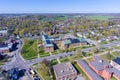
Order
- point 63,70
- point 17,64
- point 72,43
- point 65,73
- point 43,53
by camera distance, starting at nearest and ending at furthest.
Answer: point 65,73 < point 63,70 < point 17,64 < point 43,53 < point 72,43

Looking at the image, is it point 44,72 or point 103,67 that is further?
point 103,67

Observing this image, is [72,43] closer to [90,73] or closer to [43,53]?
[43,53]

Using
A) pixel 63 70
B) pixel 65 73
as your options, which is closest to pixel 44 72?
pixel 63 70

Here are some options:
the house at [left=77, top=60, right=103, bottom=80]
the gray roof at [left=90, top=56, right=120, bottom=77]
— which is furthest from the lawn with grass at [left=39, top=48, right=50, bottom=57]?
the gray roof at [left=90, top=56, right=120, bottom=77]

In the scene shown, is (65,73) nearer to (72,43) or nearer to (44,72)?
(44,72)

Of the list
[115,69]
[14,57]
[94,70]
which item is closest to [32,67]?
[14,57]

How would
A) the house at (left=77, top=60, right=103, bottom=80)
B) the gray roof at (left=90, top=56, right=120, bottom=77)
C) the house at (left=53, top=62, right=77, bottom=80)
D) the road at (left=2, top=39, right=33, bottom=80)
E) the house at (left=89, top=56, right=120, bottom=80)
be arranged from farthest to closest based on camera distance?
the road at (left=2, top=39, right=33, bottom=80) < the gray roof at (left=90, top=56, right=120, bottom=77) < the house at (left=53, top=62, right=77, bottom=80) < the house at (left=89, top=56, right=120, bottom=80) < the house at (left=77, top=60, right=103, bottom=80)

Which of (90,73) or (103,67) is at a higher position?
(103,67)

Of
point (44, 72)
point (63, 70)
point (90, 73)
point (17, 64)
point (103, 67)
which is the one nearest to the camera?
point (90, 73)

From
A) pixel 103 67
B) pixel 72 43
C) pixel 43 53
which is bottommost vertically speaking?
pixel 43 53

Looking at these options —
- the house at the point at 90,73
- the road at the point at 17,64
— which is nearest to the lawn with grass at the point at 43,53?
the road at the point at 17,64

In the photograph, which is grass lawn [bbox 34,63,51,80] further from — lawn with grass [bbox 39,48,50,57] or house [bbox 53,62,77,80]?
lawn with grass [bbox 39,48,50,57]

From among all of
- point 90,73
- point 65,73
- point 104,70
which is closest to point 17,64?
point 65,73
